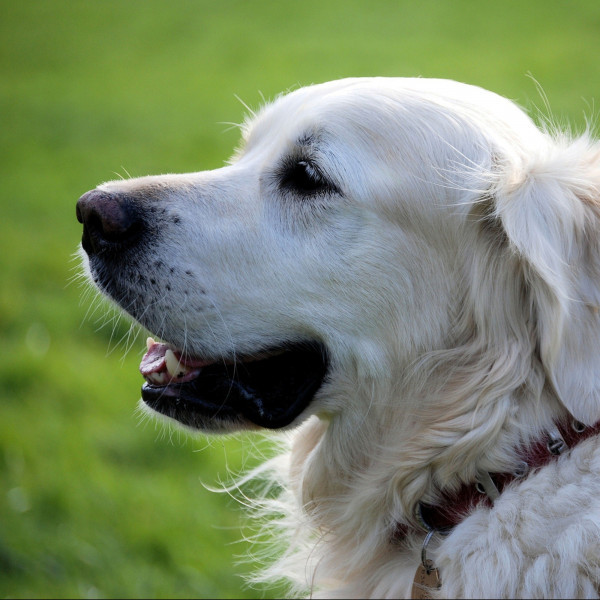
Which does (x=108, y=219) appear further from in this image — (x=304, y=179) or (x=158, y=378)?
(x=304, y=179)

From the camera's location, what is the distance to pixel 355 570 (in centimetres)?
275

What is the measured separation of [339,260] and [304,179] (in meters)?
0.36

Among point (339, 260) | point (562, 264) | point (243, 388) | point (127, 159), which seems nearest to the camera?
point (562, 264)

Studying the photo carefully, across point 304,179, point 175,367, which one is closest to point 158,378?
point 175,367

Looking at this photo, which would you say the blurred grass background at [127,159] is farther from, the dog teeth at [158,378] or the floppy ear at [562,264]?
the floppy ear at [562,264]

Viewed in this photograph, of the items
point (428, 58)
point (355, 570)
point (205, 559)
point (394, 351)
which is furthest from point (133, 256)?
point (428, 58)

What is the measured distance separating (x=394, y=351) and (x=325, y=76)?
31.2 ft

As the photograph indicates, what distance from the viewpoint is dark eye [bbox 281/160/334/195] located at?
2707mm

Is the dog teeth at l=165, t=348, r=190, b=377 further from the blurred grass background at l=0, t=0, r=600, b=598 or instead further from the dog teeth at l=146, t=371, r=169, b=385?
the blurred grass background at l=0, t=0, r=600, b=598

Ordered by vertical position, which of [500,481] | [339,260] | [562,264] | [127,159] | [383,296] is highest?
[562,264]

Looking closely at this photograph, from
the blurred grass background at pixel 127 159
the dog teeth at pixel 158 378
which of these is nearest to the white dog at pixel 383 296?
the dog teeth at pixel 158 378

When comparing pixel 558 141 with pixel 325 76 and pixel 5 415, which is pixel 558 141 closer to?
pixel 5 415

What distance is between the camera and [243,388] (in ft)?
8.88

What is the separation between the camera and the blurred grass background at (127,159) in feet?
12.9
